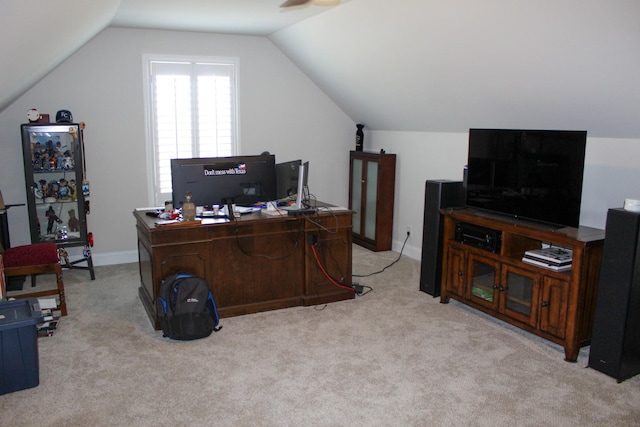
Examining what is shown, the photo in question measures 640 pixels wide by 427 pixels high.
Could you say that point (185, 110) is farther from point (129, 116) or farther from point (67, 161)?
point (67, 161)

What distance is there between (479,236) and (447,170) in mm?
1470

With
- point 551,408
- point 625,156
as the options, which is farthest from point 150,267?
point 625,156

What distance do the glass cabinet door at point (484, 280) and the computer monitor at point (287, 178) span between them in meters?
1.59

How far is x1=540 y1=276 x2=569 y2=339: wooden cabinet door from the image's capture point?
3445mm

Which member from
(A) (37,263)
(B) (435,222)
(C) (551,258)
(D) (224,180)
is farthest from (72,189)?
(C) (551,258)

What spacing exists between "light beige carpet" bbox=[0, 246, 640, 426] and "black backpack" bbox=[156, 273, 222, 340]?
10 cm

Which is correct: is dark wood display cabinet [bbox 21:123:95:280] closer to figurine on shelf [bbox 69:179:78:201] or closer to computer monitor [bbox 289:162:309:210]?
figurine on shelf [bbox 69:179:78:201]

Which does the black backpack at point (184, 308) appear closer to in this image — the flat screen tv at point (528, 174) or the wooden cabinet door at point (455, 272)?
the wooden cabinet door at point (455, 272)

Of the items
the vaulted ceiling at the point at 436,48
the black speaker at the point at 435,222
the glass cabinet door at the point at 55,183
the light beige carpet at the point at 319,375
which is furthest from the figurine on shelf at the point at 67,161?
the black speaker at the point at 435,222

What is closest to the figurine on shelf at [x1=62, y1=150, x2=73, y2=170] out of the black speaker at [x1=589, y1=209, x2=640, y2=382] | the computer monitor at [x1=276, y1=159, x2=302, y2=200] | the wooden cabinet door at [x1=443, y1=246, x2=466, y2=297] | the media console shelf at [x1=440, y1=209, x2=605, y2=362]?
the computer monitor at [x1=276, y1=159, x2=302, y2=200]

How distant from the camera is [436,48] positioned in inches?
160

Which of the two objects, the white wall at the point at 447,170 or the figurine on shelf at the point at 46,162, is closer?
the white wall at the point at 447,170

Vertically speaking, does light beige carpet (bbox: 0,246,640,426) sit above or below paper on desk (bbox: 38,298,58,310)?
below

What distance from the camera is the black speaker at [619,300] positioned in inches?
121
